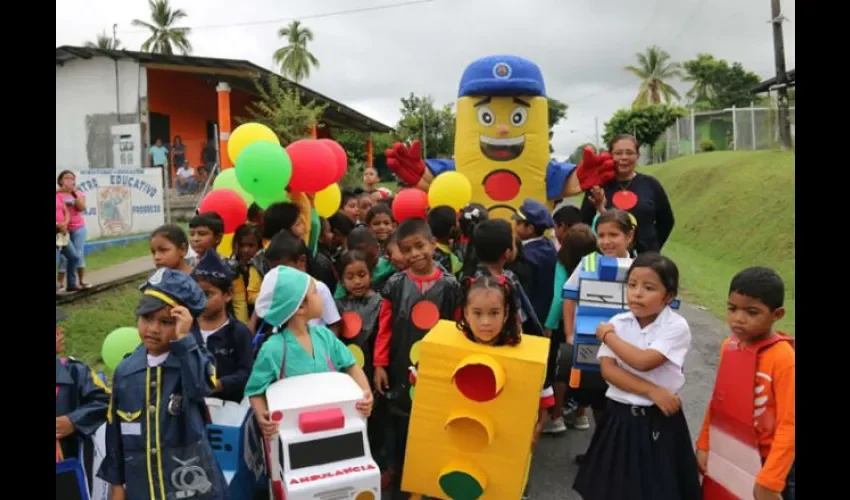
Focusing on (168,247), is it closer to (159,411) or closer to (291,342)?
(291,342)

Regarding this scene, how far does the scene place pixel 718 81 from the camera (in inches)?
1598

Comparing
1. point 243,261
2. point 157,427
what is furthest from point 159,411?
point 243,261

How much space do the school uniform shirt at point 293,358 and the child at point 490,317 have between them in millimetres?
550

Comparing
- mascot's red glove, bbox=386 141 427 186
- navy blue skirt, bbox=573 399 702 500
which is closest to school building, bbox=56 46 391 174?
mascot's red glove, bbox=386 141 427 186

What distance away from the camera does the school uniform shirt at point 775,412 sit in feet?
6.98

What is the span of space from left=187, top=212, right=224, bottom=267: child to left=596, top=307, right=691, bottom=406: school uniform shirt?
2.37m

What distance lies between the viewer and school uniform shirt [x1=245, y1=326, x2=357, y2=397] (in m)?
2.54

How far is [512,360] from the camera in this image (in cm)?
246

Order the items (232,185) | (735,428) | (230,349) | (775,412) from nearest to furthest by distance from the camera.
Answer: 1. (775,412)
2. (735,428)
3. (230,349)
4. (232,185)

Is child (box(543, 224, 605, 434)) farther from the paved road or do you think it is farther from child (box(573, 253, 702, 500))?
child (box(573, 253, 702, 500))

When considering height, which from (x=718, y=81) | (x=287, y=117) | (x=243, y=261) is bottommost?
(x=243, y=261)

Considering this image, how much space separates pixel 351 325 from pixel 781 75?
14.2 meters
